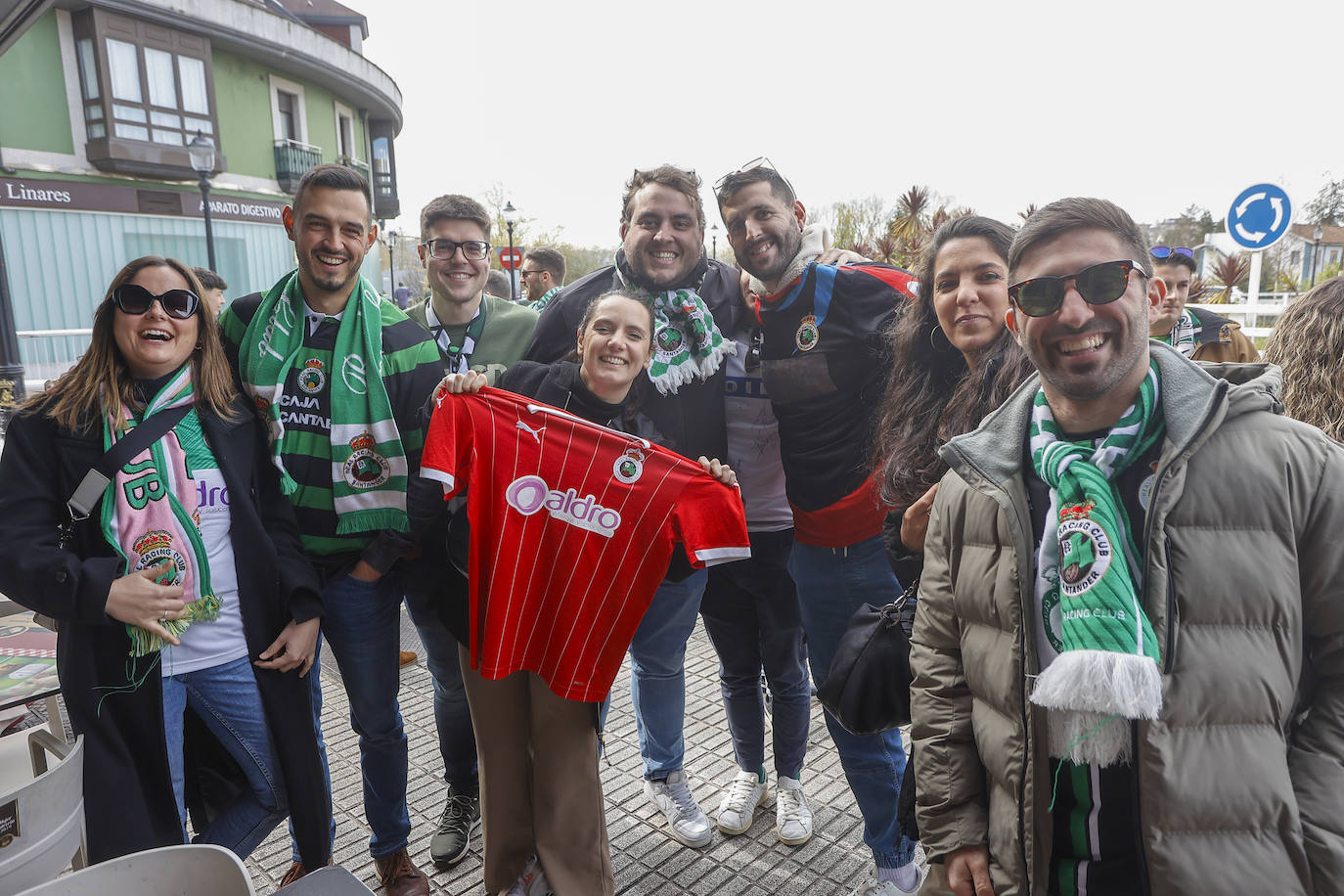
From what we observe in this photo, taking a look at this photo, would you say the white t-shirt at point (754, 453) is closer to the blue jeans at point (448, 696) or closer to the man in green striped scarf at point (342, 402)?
the man in green striped scarf at point (342, 402)

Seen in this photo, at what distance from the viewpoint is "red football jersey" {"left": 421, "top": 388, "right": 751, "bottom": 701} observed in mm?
2686

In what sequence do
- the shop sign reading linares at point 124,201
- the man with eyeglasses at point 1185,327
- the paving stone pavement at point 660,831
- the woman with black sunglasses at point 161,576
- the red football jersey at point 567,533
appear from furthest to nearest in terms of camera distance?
the shop sign reading linares at point 124,201, the man with eyeglasses at point 1185,327, the paving stone pavement at point 660,831, the red football jersey at point 567,533, the woman with black sunglasses at point 161,576

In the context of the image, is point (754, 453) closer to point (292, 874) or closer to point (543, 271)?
point (292, 874)

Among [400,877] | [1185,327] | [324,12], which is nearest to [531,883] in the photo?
[400,877]

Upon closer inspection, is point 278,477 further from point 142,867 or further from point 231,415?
point 142,867

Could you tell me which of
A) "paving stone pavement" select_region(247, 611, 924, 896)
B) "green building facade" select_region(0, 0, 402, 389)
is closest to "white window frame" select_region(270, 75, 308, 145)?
"green building facade" select_region(0, 0, 402, 389)

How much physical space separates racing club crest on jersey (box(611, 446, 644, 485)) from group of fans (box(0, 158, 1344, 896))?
0.05ft

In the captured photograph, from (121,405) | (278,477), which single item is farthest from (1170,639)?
(121,405)

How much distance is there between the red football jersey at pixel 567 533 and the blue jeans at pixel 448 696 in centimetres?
53

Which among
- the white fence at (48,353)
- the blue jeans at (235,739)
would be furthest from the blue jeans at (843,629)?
the white fence at (48,353)

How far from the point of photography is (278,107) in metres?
23.0

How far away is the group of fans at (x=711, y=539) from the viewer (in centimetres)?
152

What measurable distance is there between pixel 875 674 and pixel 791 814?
1385 millimetres

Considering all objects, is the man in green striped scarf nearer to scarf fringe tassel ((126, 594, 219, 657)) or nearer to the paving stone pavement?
scarf fringe tassel ((126, 594, 219, 657))
